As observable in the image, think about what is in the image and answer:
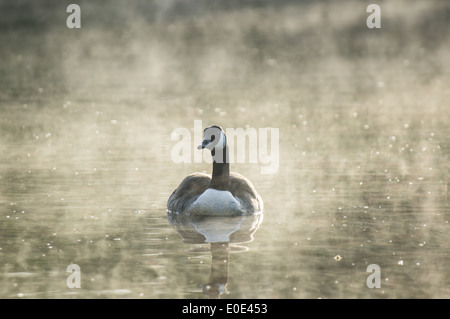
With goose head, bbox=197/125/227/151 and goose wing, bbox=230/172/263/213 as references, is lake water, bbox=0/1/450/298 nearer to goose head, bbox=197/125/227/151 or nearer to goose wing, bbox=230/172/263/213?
goose wing, bbox=230/172/263/213

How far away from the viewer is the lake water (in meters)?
10.4

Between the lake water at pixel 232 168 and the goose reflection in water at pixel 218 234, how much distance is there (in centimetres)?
4

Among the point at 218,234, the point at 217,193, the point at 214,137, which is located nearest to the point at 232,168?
the point at 214,137

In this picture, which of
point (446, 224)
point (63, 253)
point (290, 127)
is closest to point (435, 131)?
point (290, 127)

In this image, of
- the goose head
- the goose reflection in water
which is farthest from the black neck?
the goose reflection in water

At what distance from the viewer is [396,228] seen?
12500mm

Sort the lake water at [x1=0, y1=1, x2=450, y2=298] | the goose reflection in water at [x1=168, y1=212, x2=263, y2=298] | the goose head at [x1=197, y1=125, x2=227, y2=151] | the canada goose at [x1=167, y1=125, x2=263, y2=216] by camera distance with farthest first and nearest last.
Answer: the goose head at [x1=197, y1=125, x2=227, y2=151], the canada goose at [x1=167, y1=125, x2=263, y2=216], the lake water at [x1=0, y1=1, x2=450, y2=298], the goose reflection in water at [x1=168, y1=212, x2=263, y2=298]

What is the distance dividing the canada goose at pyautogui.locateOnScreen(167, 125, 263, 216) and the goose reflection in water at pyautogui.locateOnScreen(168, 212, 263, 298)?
11 cm

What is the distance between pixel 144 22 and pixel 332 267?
38584mm

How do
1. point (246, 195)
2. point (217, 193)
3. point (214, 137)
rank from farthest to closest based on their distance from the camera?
point (214, 137) → point (246, 195) → point (217, 193)

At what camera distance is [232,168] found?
1703 centimetres

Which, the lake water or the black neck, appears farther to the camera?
the black neck

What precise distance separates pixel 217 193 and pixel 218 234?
1327mm

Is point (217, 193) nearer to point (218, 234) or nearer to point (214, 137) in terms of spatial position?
point (214, 137)
